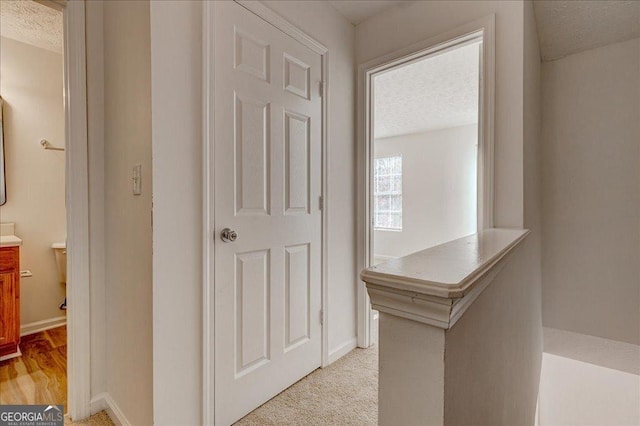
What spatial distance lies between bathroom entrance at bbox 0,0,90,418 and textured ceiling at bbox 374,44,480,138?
2.83 m

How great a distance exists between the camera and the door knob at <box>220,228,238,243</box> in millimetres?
1429

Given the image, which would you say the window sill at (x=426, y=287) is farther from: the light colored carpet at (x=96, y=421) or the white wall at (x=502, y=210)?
the light colored carpet at (x=96, y=421)

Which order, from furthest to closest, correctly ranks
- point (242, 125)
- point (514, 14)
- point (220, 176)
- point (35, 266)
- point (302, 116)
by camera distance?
point (35, 266) → point (302, 116) → point (514, 14) → point (242, 125) → point (220, 176)

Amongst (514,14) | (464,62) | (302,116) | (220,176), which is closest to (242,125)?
(220,176)

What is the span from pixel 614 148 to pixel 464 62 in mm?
1404

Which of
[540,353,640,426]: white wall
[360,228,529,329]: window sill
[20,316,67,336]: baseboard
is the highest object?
[360,228,529,329]: window sill

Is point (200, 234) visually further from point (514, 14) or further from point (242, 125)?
point (514, 14)

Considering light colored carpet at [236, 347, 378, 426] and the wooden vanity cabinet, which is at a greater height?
the wooden vanity cabinet

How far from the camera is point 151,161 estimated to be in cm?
121

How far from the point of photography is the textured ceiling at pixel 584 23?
203cm

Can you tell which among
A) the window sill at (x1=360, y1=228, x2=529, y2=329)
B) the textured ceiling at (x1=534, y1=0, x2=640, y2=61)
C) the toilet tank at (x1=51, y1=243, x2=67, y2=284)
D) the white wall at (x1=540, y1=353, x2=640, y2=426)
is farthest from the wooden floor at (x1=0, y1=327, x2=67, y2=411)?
the textured ceiling at (x1=534, y1=0, x2=640, y2=61)

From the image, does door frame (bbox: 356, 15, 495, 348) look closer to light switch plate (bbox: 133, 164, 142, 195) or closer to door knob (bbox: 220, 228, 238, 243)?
door knob (bbox: 220, 228, 238, 243)

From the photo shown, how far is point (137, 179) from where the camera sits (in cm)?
129

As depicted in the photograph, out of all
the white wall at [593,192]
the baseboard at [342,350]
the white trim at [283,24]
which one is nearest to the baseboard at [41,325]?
the baseboard at [342,350]
